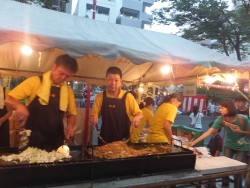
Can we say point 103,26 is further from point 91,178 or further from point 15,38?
point 91,178

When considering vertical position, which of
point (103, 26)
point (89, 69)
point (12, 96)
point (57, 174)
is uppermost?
point (103, 26)

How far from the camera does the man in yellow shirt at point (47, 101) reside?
2.57 meters

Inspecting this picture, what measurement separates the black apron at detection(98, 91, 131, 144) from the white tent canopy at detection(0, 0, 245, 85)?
0.69 meters

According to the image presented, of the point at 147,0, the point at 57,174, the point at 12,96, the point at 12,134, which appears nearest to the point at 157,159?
the point at 57,174

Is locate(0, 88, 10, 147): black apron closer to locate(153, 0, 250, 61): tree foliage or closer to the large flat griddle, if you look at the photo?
the large flat griddle

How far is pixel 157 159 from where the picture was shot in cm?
241

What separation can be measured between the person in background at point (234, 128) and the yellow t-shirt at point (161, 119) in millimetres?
585

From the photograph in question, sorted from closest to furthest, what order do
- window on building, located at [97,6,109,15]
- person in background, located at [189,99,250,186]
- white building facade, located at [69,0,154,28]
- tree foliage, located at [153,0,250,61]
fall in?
person in background, located at [189,99,250,186], tree foliage, located at [153,0,250,61], white building facade, located at [69,0,154,28], window on building, located at [97,6,109,15]

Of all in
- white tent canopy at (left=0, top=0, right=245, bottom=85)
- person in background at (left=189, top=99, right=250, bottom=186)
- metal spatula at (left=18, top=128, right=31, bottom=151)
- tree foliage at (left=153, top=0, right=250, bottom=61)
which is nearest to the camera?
white tent canopy at (left=0, top=0, right=245, bottom=85)

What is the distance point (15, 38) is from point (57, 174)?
1384 millimetres

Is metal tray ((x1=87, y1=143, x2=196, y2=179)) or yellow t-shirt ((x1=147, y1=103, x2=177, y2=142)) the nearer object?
metal tray ((x1=87, y1=143, x2=196, y2=179))

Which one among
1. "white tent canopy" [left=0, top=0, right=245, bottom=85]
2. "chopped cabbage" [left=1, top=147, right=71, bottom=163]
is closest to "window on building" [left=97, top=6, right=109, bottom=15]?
"white tent canopy" [left=0, top=0, right=245, bottom=85]

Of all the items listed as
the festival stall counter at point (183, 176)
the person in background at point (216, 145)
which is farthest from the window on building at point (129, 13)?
the festival stall counter at point (183, 176)

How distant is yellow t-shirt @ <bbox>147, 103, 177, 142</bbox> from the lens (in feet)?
12.0
